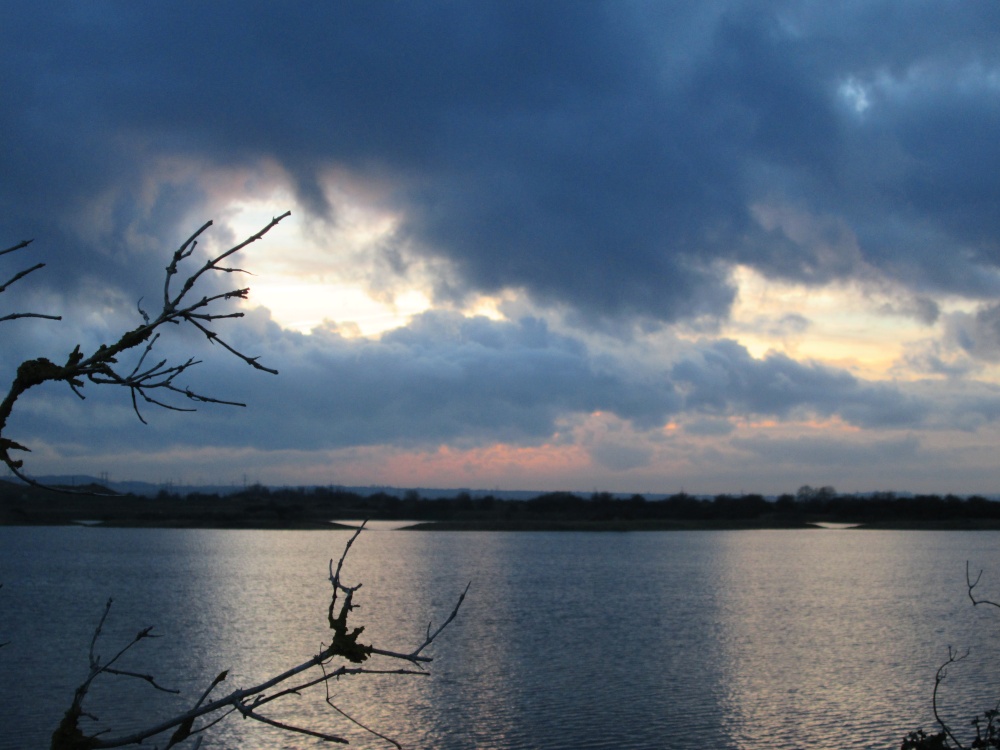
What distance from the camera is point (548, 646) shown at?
36.0 meters

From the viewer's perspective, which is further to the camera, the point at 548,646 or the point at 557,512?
the point at 557,512

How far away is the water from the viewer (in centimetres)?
2400

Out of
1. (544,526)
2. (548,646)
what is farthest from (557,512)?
(548,646)

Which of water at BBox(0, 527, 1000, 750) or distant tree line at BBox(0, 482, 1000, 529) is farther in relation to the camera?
distant tree line at BBox(0, 482, 1000, 529)

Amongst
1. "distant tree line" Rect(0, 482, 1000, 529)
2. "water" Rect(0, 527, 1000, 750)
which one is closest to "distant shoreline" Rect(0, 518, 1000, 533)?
"distant tree line" Rect(0, 482, 1000, 529)

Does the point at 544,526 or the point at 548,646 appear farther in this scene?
the point at 544,526

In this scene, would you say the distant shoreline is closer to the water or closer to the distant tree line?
the distant tree line

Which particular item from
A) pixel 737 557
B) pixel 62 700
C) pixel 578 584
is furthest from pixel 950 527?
pixel 62 700

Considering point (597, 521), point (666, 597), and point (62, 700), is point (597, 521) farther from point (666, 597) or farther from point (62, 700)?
point (62, 700)

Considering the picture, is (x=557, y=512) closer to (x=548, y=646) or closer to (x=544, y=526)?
(x=544, y=526)

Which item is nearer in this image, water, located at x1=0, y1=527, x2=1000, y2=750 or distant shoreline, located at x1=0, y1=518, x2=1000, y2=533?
water, located at x1=0, y1=527, x2=1000, y2=750

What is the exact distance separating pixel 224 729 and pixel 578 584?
40.9m

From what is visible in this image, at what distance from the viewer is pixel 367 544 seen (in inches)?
4419

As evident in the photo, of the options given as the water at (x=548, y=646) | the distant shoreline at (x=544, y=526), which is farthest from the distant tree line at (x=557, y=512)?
the water at (x=548, y=646)
